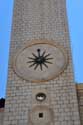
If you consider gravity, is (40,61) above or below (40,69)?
above

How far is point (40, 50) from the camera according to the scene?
11.4 meters

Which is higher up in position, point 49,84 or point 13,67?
point 13,67

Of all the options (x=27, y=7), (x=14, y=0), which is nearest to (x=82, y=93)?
(x=27, y=7)

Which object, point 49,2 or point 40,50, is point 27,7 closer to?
point 49,2

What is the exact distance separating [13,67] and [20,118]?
2289mm

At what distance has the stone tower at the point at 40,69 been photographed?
9.51 metres

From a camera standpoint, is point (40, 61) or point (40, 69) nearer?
point (40, 69)

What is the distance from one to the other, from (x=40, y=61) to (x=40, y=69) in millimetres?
359

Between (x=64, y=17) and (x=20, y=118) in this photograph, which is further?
(x=64, y=17)

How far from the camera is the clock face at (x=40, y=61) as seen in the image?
1059 centimetres

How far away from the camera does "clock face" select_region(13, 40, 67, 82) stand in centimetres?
1059

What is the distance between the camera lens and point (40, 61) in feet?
35.8

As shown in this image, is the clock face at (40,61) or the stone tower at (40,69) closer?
the stone tower at (40,69)

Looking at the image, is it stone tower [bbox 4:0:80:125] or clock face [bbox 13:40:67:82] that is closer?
stone tower [bbox 4:0:80:125]
